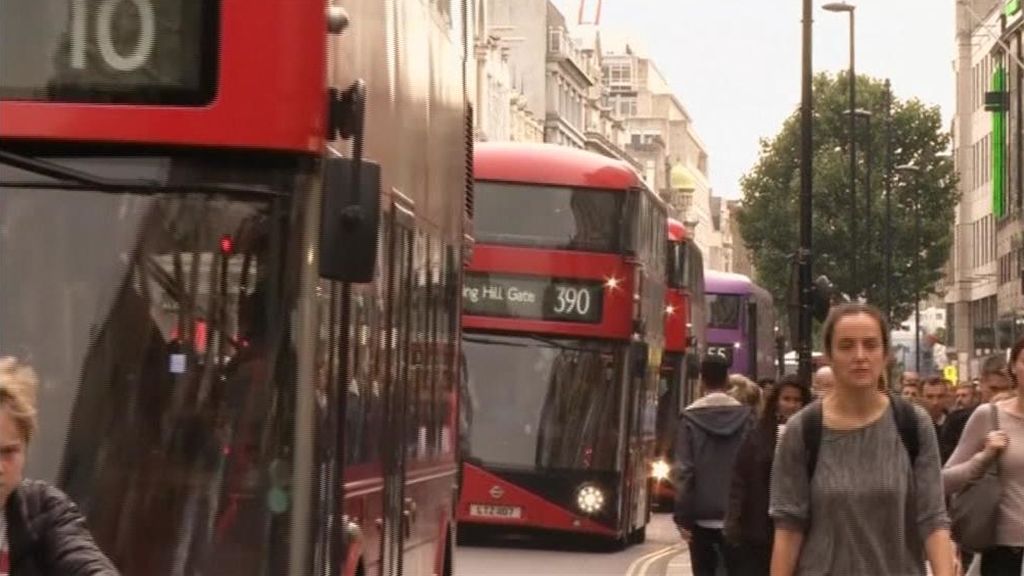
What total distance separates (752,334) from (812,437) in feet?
167

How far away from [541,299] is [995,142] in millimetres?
72628

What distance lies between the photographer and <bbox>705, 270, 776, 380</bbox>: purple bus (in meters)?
57.9

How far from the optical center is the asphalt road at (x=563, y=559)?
2697cm

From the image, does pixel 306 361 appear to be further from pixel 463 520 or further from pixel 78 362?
pixel 463 520

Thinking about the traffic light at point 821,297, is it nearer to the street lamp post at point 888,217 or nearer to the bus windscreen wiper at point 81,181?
the bus windscreen wiper at point 81,181

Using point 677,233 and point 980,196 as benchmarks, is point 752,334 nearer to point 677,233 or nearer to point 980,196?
point 677,233

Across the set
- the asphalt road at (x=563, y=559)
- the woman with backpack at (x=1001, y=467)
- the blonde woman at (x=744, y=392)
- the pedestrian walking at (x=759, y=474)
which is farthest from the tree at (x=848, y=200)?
the woman with backpack at (x=1001, y=467)

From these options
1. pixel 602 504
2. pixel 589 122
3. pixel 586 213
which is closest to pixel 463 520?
pixel 602 504

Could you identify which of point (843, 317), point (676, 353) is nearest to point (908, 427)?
point (843, 317)

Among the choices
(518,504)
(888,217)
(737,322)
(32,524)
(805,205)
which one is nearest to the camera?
(32,524)

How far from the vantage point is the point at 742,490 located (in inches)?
547

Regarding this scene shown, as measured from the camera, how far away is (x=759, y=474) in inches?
539

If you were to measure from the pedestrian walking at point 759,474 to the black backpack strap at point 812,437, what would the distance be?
16.2 ft

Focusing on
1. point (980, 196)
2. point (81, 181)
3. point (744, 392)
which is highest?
point (980, 196)
